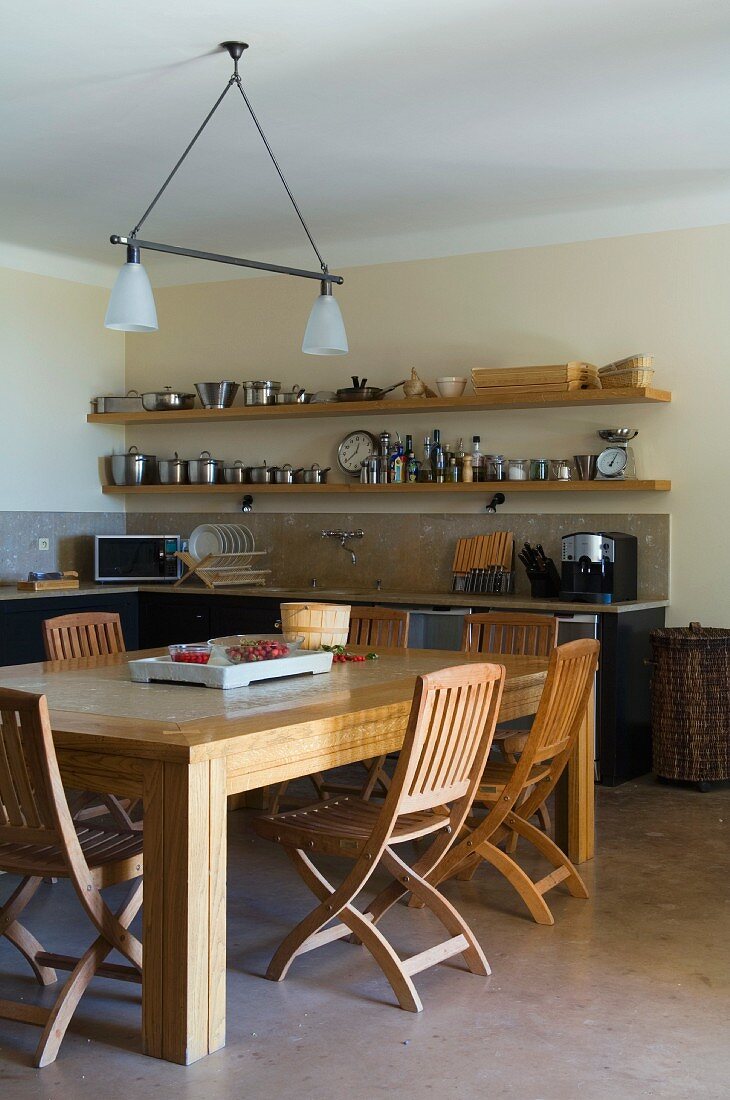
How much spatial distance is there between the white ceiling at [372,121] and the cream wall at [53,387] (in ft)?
1.61

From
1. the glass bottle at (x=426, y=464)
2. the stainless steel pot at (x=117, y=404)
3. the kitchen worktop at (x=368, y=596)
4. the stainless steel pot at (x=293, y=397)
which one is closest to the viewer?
the kitchen worktop at (x=368, y=596)

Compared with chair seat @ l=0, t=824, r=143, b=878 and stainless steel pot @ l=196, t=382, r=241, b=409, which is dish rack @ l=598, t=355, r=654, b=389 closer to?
stainless steel pot @ l=196, t=382, r=241, b=409

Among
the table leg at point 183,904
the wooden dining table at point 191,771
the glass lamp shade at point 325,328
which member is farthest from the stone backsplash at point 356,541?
the table leg at point 183,904

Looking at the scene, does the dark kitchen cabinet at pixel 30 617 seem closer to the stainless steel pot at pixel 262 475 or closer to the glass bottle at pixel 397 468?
the stainless steel pot at pixel 262 475

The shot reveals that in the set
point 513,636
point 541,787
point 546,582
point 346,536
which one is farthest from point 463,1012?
point 346,536

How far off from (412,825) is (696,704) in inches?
114

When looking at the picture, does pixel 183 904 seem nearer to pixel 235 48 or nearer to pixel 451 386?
pixel 235 48

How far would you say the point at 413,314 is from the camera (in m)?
7.28

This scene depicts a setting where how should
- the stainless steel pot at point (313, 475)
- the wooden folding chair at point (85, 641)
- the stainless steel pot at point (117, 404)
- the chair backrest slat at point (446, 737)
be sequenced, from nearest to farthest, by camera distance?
the chair backrest slat at point (446, 737), the wooden folding chair at point (85, 641), the stainless steel pot at point (313, 475), the stainless steel pot at point (117, 404)

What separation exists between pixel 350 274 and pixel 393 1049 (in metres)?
5.37

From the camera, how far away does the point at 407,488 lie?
699 centimetres

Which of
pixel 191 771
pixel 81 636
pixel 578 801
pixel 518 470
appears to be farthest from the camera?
pixel 518 470

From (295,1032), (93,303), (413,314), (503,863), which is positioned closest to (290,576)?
(413,314)

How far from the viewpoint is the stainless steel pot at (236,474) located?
7.78 meters
